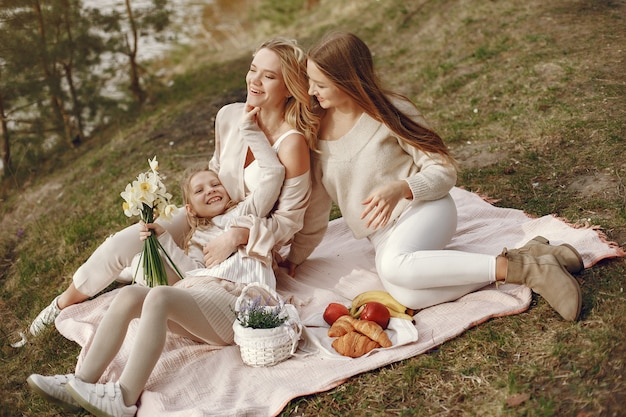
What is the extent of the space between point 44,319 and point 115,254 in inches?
27.0

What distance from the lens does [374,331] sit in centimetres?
337

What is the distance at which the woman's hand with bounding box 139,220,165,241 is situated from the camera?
12.2ft

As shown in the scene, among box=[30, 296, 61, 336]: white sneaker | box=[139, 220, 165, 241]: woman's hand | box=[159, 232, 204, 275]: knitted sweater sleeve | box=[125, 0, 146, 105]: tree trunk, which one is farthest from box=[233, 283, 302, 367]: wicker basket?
box=[125, 0, 146, 105]: tree trunk

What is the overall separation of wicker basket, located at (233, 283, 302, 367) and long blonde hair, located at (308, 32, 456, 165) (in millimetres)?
1097

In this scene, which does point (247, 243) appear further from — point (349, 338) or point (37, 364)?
point (37, 364)

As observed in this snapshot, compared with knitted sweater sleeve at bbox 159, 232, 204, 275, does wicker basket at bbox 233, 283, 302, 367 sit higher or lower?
lower

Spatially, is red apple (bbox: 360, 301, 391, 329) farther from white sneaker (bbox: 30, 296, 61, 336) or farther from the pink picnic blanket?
white sneaker (bbox: 30, 296, 61, 336)

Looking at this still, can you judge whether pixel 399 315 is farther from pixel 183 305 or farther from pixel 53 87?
pixel 53 87

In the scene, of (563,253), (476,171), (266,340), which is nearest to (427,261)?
(563,253)

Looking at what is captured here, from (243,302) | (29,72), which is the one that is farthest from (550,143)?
(29,72)

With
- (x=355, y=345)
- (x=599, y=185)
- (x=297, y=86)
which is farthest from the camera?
(x=599, y=185)

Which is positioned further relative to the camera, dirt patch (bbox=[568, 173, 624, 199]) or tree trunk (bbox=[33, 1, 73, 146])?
tree trunk (bbox=[33, 1, 73, 146])

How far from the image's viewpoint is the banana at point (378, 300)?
3635 millimetres

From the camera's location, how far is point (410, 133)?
3711 mm
